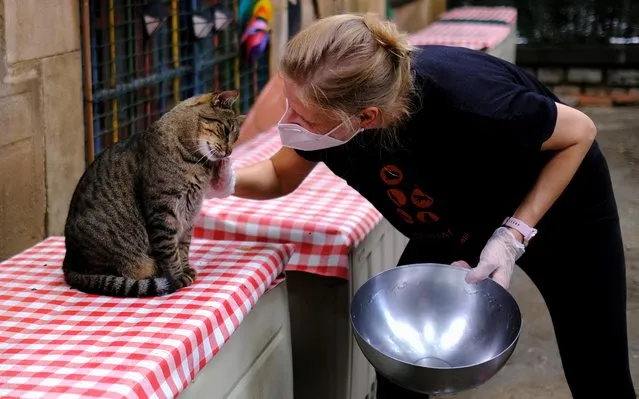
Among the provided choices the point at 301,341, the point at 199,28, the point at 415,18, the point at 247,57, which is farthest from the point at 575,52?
the point at 301,341

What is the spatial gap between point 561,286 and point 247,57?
3.59 metres

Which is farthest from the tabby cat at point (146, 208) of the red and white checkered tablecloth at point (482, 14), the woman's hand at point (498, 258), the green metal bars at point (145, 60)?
the red and white checkered tablecloth at point (482, 14)

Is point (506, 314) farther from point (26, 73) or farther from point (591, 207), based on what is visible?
point (26, 73)

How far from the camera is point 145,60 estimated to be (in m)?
4.31

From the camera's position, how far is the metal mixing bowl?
7.21 ft

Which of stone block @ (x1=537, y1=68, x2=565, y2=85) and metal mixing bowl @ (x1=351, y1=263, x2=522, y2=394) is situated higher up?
metal mixing bowl @ (x1=351, y1=263, x2=522, y2=394)

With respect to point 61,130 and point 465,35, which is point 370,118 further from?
point 465,35

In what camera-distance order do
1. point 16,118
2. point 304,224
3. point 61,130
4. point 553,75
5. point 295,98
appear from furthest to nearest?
1. point 553,75
2. point 61,130
3. point 16,118
4. point 304,224
5. point 295,98

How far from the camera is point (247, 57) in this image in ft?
18.3

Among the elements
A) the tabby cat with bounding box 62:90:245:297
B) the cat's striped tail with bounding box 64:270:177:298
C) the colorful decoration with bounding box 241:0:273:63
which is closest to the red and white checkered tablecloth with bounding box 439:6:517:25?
the colorful decoration with bounding box 241:0:273:63

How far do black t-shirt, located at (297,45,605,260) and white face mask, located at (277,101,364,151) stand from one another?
0.35 ft

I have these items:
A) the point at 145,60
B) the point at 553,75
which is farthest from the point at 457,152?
the point at 553,75

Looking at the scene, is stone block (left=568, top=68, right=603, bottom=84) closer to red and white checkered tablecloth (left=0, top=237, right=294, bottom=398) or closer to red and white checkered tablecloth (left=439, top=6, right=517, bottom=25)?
red and white checkered tablecloth (left=439, top=6, right=517, bottom=25)

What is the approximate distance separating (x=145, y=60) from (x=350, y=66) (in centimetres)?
253
